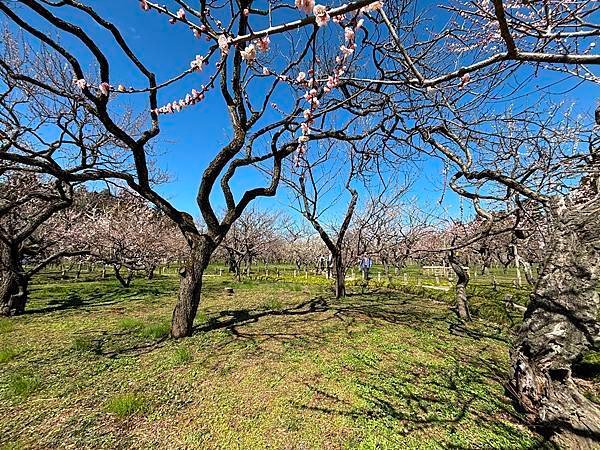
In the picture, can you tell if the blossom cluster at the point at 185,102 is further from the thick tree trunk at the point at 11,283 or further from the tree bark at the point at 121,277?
the tree bark at the point at 121,277

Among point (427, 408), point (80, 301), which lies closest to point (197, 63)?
point (427, 408)

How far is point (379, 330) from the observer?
243 inches

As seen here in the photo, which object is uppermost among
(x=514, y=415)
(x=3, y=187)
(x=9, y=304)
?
(x=3, y=187)

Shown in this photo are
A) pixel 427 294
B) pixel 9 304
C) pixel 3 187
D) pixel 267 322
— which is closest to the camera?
pixel 267 322

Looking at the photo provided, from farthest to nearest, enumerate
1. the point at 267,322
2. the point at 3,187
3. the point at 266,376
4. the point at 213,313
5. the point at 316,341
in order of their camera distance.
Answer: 1. the point at 3,187
2. the point at 213,313
3. the point at 267,322
4. the point at 316,341
5. the point at 266,376

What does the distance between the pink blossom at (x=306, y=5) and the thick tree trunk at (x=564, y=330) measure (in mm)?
3466

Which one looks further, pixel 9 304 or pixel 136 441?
pixel 9 304

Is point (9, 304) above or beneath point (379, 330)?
above

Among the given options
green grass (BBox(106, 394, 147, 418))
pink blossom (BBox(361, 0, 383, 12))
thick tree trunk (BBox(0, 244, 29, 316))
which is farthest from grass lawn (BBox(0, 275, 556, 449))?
pink blossom (BBox(361, 0, 383, 12))

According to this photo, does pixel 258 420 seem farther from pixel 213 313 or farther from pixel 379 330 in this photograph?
pixel 213 313

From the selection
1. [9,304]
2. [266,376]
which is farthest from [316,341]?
[9,304]

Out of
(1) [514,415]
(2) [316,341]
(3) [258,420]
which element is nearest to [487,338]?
(1) [514,415]

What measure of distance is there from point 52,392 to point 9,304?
18.5 ft

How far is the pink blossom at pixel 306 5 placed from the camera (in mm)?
1172
